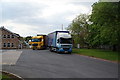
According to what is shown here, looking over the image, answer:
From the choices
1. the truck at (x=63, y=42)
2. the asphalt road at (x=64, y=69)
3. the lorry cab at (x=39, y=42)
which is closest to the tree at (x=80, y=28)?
the lorry cab at (x=39, y=42)

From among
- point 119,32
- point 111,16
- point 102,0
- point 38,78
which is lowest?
point 38,78

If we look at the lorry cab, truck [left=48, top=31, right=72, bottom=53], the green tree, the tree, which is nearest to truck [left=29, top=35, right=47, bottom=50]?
the lorry cab

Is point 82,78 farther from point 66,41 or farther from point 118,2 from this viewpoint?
point 66,41

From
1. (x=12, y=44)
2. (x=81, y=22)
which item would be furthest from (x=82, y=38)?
(x=12, y=44)

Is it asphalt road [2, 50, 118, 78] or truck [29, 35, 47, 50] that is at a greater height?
truck [29, 35, 47, 50]

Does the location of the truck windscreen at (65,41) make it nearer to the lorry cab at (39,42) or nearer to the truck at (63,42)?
the truck at (63,42)

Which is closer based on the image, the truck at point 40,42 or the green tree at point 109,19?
the green tree at point 109,19

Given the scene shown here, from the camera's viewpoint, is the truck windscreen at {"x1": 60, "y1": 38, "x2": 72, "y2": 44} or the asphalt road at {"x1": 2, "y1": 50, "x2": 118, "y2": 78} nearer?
the asphalt road at {"x1": 2, "y1": 50, "x2": 118, "y2": 78}

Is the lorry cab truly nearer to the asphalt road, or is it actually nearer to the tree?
the tree

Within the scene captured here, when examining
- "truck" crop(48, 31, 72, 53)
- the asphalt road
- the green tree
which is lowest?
the asphalt road

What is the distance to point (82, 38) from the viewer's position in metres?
71.0

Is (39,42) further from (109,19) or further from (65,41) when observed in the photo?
(109,19)

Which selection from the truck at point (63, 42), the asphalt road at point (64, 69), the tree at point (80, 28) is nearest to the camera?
the asphalt road at point (64, 69)

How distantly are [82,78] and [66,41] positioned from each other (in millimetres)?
26069
